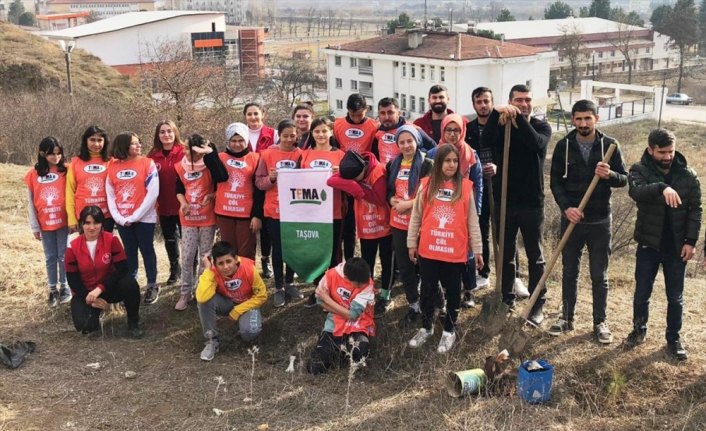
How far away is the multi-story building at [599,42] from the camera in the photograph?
63.3m

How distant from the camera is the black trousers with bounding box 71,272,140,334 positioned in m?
→ 5.94

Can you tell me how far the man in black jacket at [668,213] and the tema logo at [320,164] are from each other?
245cm

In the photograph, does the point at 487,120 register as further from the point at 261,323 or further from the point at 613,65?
the point at 613,65

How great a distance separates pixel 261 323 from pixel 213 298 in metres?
0.49

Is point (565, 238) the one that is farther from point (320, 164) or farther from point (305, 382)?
point (305, 382)

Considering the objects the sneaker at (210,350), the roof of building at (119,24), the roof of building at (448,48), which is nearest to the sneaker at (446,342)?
the sneaker at (210,350)

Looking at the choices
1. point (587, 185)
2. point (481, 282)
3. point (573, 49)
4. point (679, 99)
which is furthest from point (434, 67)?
point (587, 185)

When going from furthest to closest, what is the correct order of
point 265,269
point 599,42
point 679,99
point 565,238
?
point 599,42
point 679,99
point 265,269
point 565,238

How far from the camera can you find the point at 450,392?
186 inches

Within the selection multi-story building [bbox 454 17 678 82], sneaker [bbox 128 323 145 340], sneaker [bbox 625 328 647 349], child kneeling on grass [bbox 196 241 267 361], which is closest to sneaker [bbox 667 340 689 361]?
sneaker [bbox 625 328 647 349]

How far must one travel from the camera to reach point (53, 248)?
6590 mm

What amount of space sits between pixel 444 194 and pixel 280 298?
2.17 metres

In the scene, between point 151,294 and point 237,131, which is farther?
point 151,294

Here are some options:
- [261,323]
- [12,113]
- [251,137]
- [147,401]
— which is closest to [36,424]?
[147,401]
